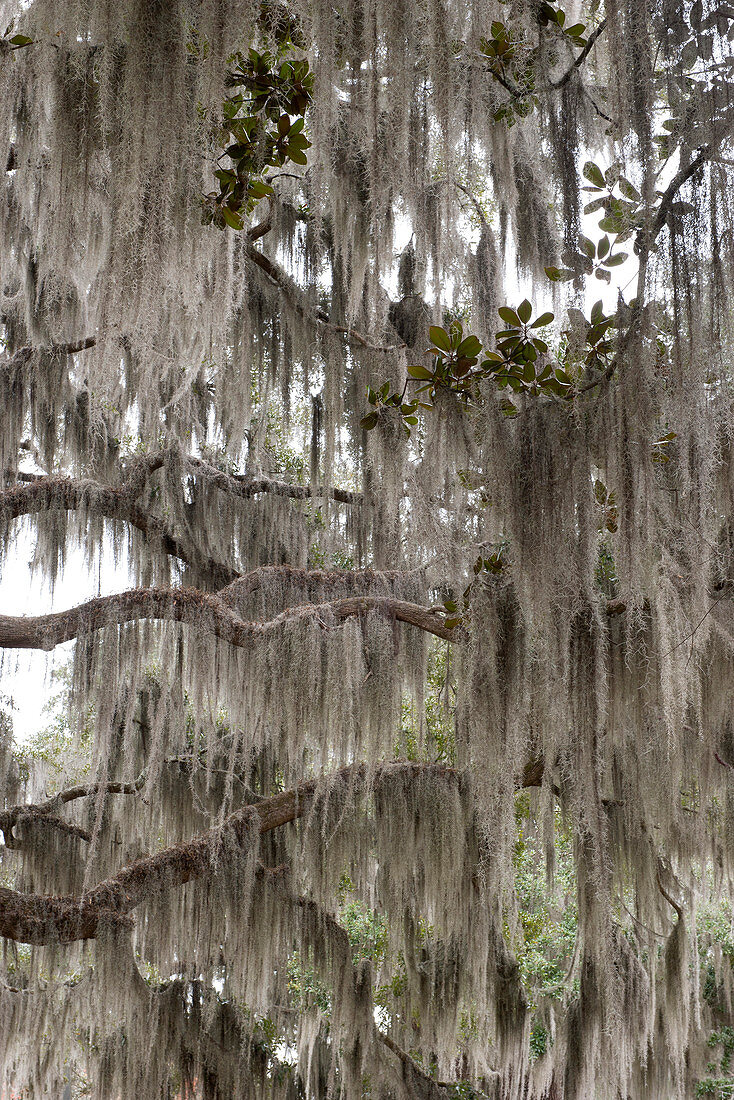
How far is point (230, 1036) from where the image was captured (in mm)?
5230

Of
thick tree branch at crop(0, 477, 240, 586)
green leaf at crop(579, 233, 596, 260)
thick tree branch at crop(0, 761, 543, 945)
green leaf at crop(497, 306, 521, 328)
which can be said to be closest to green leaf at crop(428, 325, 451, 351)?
green leaf at crop(497, 306, 521, 328)

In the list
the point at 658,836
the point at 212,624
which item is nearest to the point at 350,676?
the point at 212,624

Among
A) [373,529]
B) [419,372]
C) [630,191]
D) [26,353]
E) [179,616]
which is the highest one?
[26,353]

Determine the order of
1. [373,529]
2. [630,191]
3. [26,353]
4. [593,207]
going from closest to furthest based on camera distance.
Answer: [630,191], [593,207], [26,353], [373,529]

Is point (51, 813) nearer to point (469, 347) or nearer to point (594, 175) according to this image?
point (469, 347)

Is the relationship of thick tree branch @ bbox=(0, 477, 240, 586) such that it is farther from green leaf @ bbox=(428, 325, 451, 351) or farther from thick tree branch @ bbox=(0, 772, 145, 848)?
green leaf @ bbox=(428, 325, 451, 351)

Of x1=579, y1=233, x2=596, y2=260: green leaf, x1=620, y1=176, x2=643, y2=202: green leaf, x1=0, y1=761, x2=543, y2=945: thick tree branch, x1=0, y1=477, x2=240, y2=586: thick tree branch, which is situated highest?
x1=0, y1=477, x2=240, y2=586: thick tree branch

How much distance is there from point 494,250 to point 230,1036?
441 centimetres

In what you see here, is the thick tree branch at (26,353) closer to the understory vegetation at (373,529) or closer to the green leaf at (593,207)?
the understory vegetation at (373,529)

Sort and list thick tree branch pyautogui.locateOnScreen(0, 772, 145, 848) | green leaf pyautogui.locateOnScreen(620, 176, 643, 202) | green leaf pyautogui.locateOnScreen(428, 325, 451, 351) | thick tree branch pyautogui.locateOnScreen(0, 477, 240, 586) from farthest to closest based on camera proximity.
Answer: thick tree branch pyautogui.locateOnScreen(0, 772, 145, 848) < thick tree branch pyautogui.locateOnScreen(0, 477, 240, 586) < green leaf pyautogui.locateOnScreen(428, 325, 451, 351) < green leaf pyautogui.locateOnScreen(620, 176, 643, 202)

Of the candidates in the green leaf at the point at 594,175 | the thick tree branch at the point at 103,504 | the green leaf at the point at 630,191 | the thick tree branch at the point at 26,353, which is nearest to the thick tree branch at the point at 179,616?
the thick tree branch at the point at 103,504

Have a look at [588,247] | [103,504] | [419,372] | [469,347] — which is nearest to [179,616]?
→ [103,504]

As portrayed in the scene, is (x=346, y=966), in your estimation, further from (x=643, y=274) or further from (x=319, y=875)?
(x=643, y=274)

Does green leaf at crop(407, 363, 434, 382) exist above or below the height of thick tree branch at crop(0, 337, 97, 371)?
below
